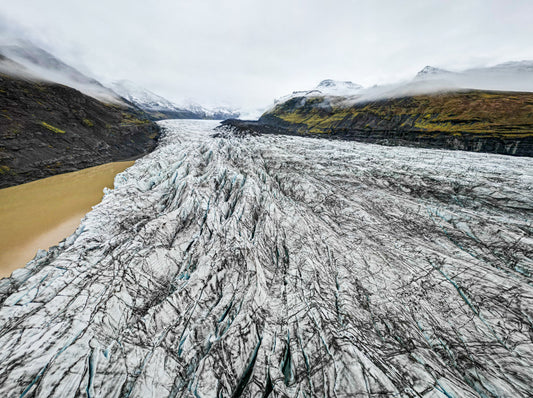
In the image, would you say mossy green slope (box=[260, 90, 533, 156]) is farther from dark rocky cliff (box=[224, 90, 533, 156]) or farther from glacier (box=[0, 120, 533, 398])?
glacier (box=[0, 120, 533, 398])

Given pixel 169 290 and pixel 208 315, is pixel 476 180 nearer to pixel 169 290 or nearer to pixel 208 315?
pixel 208 315

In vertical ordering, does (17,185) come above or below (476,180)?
below

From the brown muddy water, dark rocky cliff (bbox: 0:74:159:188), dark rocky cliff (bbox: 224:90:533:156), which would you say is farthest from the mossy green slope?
the brown muddy water

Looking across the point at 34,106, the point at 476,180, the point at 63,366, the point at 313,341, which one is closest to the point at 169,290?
the point at 63,366

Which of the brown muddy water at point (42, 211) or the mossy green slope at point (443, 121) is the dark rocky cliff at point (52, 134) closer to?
the brown muddy water at point (42, 211)

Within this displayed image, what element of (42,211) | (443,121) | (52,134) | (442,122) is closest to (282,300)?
(42,211)

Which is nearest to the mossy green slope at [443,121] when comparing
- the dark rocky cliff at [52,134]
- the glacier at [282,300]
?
the glacier at [282,300]
